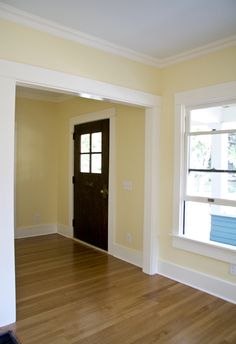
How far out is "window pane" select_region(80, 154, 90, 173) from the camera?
190 inches

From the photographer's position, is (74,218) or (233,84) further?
(74,218)

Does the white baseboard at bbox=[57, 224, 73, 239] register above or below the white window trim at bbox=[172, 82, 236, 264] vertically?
below

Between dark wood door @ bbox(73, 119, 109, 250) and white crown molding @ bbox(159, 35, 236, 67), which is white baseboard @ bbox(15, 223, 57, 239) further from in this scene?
white crown molding @ bbox(159, 35, 236, 67)

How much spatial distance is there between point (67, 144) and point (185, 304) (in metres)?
3.48

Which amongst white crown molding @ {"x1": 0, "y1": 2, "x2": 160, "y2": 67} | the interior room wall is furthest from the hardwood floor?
white crown molding @ {"x1": 0, "y1": 2, "x2": 160, "y2": 67}


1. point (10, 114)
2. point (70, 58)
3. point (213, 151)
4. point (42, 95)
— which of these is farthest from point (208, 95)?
point (42, 95)

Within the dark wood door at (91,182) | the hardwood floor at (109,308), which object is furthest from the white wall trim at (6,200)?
the dark wood door at (91,182)

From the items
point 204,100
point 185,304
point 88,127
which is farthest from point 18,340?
point 88,127

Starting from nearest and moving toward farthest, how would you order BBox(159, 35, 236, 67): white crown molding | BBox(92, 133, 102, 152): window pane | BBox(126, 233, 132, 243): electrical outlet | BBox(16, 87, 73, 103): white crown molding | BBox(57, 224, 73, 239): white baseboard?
BBox(159, 35, 236, 67): white crown molding
BBox(126, 233, 132, 243): electrical outlet
BBox(92, 133, 102, 152): window pane
BBox(16, 87, 73, 103): white crown molding
BBox(57, 224, 73, 239): white baseboard

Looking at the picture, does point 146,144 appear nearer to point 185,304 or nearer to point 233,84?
point 233,84

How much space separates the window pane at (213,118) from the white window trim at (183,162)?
84 mm

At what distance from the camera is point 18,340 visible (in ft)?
7.28

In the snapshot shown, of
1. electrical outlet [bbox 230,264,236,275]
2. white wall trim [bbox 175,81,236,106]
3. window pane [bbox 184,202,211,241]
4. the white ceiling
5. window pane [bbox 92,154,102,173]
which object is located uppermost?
the white ceiling

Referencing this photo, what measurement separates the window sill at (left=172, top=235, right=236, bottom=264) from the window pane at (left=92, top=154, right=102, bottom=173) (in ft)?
5.62
